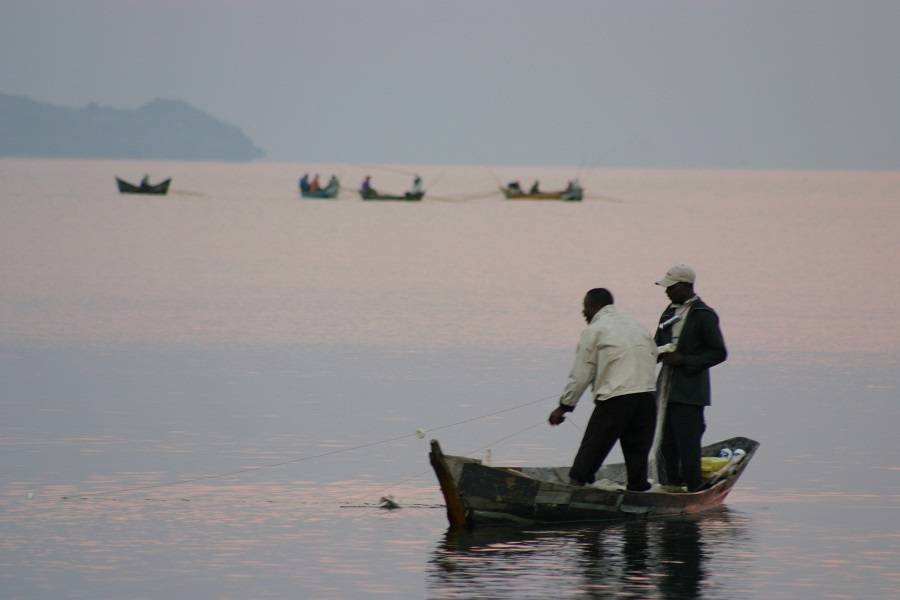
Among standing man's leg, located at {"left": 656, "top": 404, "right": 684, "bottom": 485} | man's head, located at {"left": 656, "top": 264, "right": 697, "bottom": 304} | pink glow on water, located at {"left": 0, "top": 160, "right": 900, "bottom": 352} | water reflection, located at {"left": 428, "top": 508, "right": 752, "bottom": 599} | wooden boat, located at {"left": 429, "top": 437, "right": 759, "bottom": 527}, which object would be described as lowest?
water reflection, located at {"left": 428, "top": 508, "right": 752, "bottom": 599}

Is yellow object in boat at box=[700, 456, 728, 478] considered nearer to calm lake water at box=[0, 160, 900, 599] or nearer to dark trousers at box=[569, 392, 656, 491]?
calm lake water at box=[0, 160, 900, 599]

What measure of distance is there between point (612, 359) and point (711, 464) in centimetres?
227

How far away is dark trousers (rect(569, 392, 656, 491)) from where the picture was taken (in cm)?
1280

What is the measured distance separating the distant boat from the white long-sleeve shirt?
8710 cm

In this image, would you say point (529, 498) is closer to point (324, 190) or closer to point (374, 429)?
point (374, 429)

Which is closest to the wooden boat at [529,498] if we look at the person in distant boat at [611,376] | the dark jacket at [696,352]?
the person in distant boat at [611,376]

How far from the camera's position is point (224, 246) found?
58.1m

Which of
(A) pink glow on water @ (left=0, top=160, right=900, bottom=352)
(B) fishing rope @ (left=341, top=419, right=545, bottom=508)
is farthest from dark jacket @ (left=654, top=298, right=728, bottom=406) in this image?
(A) pink glow on water @ (left=0, top=160, right=900, bottom=352)

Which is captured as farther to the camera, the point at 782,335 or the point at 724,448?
the point at 782,335

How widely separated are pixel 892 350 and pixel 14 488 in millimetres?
15583

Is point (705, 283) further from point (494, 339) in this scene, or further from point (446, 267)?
point (494, 339)

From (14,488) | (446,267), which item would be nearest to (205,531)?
(14,488)

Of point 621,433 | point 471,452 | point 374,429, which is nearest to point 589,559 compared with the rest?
point 621,433

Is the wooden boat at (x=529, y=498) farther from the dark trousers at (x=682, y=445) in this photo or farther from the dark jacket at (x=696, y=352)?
the dark jacket at (x=696, y=352)
